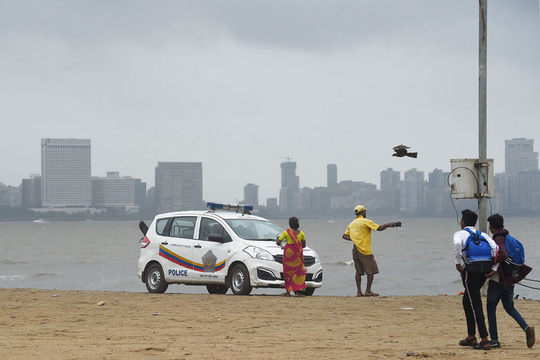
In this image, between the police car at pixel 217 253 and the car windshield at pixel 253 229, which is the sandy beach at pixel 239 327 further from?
the car windshield at pixel 253 229

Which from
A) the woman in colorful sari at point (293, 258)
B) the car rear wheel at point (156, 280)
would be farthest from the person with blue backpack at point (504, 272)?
the car rear wheel at point (156, 280)

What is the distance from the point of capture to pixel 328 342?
1116 centimetres

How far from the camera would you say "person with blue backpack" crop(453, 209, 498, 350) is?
1037 cm

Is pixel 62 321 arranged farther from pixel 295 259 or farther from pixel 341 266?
pixel 341 266

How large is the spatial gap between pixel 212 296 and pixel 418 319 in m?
4.86

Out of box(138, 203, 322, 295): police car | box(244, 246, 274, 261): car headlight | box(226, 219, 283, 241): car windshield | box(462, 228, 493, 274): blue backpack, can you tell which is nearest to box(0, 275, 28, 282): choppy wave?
box(138, 203, 322, 295): police car

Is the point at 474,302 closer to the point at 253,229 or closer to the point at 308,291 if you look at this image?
the point at 308,291

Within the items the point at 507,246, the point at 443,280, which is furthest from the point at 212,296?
the point at 443,280

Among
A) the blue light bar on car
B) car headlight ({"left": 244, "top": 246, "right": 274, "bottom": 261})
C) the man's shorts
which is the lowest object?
the man's shorts

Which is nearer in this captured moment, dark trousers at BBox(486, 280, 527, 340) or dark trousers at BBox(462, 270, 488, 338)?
dark trousers at BBox(462, 270, 488, 338)

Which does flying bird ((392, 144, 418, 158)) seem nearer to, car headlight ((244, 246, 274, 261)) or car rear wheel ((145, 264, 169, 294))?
car headlight ((244, 246, 274, 261))

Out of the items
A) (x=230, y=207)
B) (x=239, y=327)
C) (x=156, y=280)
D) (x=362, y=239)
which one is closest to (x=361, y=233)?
(x=362, y=239)

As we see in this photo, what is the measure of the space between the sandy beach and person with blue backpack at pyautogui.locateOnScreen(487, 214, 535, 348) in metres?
0.30

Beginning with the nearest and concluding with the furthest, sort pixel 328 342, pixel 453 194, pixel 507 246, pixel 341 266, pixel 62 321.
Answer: pixel 507 246, pixel 328 342, pixel 62 321, pixel 453 194, pixel 341 266
